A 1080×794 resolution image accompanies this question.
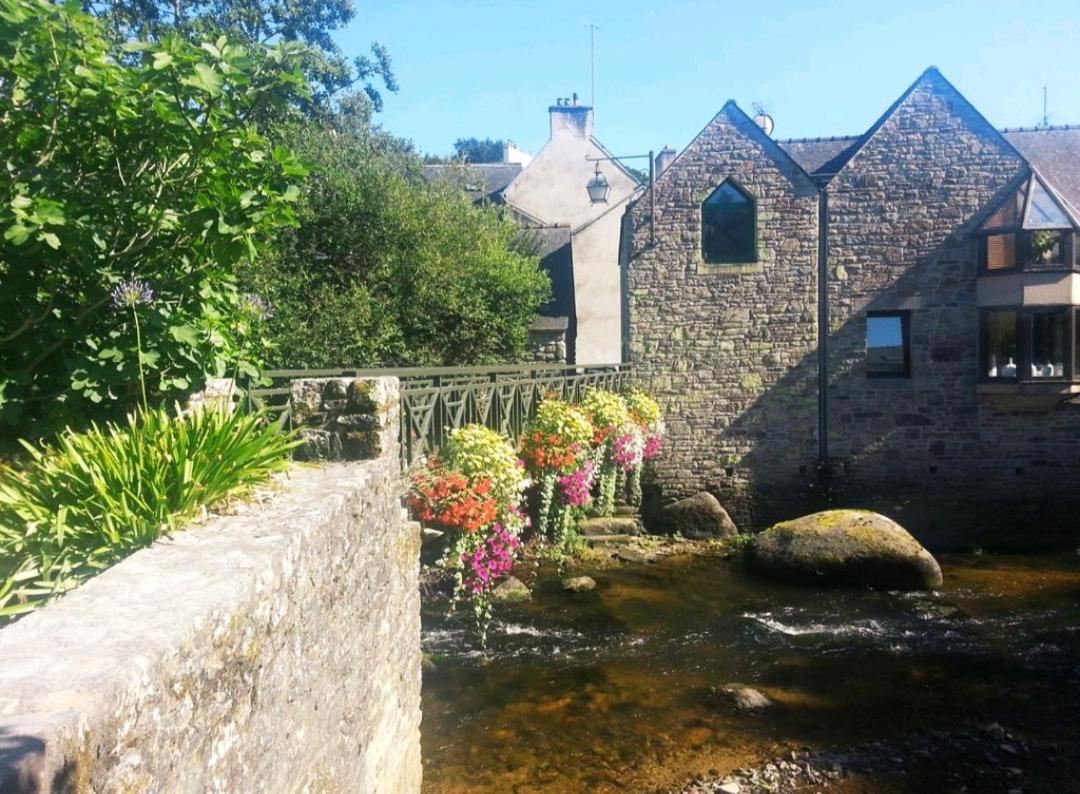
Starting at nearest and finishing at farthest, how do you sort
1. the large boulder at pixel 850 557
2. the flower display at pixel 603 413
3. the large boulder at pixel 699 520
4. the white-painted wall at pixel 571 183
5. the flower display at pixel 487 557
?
the flower display at pixel 487 557 → the flower display at pixel 603 413 → the large boulder at pixel 850 557 → the large boulder at pixel 699 520 → the white-painted wall at pixel 571 183

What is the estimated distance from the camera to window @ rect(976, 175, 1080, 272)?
15516 mm

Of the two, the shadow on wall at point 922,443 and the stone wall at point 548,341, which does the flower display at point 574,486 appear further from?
the stone wall at point 548,341

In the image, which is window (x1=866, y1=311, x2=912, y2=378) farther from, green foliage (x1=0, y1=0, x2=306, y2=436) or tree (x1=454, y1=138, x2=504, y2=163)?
tree (x1=454, y1=138, x2=504, y2=163)

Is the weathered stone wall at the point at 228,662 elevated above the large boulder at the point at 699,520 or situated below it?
above

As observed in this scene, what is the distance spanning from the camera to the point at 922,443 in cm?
1700

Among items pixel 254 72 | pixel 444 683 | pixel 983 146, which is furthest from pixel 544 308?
pixel 254 72

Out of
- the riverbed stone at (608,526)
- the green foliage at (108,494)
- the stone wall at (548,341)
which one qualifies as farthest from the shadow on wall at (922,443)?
the green foliage at (108,494)

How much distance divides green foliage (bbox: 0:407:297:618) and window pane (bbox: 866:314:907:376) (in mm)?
15387

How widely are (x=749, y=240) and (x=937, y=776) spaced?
12.2 metres

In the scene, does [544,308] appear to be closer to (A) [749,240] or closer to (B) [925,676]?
(A) [749,240]

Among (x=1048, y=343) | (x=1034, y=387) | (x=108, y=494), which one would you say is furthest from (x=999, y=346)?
(x=108, y=494)

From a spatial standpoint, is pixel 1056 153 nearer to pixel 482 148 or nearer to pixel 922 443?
pixel 922 443

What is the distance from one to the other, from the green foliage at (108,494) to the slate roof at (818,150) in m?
18.0

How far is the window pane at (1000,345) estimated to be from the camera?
642 inches
